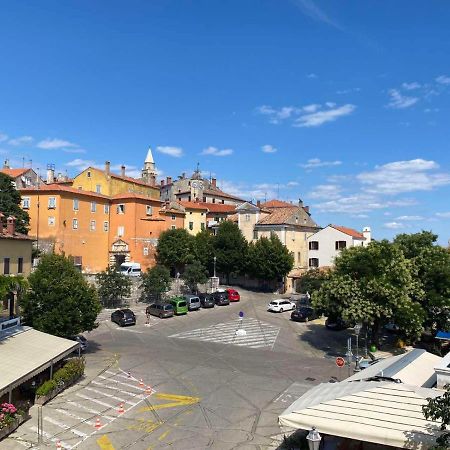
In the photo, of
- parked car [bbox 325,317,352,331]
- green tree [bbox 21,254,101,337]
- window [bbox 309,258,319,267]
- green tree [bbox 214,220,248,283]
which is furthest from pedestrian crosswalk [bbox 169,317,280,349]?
window [bbox 309,258,319,267]

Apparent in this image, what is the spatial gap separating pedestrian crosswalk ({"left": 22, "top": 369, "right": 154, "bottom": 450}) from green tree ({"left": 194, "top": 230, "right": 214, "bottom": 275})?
39.4m

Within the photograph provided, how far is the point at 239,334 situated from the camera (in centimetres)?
3878

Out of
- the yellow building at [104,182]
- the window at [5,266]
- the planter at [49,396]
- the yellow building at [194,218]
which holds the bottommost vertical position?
the planter at [49,396]

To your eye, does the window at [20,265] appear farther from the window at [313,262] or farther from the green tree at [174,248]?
the window at [313,262]

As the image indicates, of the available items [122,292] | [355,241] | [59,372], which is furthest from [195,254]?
[59,372]

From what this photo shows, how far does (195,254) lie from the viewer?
64938 millimetres

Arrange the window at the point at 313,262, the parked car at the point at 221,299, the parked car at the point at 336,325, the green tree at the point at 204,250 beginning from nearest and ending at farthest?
the parked car at the point at 336,325
the parked car at the point at 221,299
the green tree at the point at 204,250
the window at the point at 313,262

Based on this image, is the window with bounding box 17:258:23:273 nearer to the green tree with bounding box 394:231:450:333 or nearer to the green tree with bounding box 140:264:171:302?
the green tree with bounding box 140:264:171:302

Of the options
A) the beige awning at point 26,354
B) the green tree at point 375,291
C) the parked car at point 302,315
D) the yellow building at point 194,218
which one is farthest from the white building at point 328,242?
the beige awning at point 26,354

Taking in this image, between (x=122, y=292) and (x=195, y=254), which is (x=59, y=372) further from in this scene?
(x=195, y=254)

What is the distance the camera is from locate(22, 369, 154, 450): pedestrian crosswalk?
17.9 metres

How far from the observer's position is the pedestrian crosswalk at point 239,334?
3638 cm

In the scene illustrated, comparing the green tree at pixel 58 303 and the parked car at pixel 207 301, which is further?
the parked car at pixel 207 301

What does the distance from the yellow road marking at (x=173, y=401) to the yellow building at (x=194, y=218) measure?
50.0 metres
